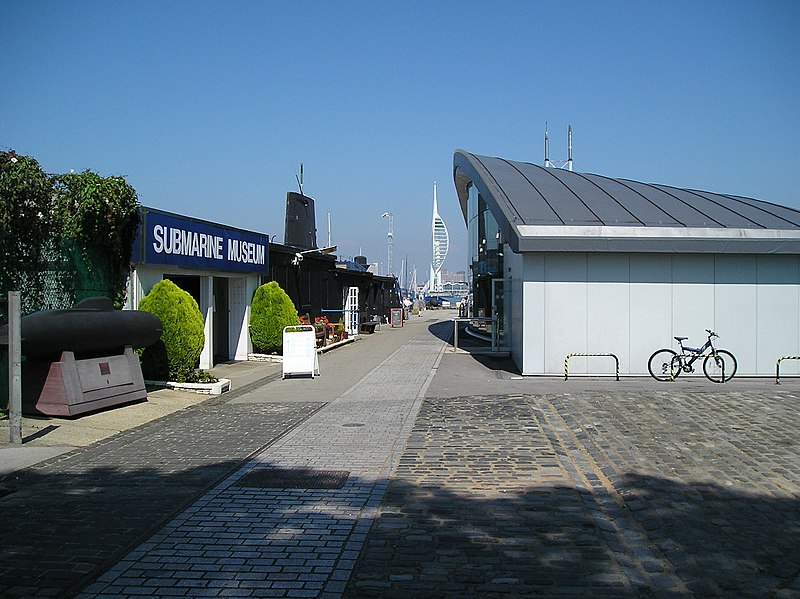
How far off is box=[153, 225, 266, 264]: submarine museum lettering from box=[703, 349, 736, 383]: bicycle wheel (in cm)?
1150

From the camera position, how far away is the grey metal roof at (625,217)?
635 inches

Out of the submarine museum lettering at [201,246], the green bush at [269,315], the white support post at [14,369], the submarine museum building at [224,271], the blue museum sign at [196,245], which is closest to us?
the white support post at [14,369]

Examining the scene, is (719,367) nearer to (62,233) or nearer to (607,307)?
(607,307)

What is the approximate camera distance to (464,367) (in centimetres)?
1966

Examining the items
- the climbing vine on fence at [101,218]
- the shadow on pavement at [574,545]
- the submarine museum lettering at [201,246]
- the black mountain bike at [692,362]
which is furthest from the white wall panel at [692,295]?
the climbing vine on fence at [101,218]

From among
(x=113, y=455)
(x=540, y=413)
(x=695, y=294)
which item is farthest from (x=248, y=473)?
(x=695, y=294)

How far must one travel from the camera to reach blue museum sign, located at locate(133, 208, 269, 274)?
1481 cm

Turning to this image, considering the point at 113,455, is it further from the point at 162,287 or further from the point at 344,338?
the point at 344,338

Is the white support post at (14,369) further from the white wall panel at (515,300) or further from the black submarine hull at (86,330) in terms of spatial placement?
the white wall panel at (515,300)

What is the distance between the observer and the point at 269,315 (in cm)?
2084

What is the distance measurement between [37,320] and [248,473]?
473 cm

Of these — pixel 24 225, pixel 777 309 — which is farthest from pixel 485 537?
→ pixel 777 309

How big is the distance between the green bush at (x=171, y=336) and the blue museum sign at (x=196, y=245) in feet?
→ 2.94

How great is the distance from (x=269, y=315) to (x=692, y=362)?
36.1 feet
